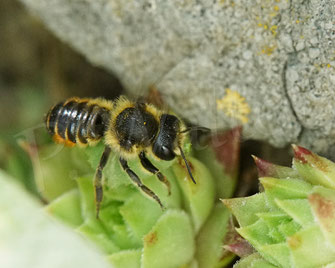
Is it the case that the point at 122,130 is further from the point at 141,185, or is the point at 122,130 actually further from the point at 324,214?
the point at 324,214

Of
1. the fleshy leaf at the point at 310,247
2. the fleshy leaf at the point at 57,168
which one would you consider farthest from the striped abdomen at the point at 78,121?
the fleshy leaf at the point at 310,247

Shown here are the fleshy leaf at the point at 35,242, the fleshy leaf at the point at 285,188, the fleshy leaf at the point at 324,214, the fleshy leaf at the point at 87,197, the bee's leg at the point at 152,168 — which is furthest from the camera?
the fleshy leaf at the point at 87,197

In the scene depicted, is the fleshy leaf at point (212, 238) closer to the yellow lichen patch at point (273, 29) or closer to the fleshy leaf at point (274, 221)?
the fleshy leaf at point (274, 221)

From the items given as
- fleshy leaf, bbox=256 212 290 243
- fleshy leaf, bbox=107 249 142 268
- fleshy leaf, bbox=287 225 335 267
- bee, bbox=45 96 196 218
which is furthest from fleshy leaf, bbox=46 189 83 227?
fleshy leaf, bbox=287 225 335 267

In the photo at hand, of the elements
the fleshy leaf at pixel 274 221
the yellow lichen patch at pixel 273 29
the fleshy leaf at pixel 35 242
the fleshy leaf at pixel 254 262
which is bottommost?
the fleshy leaf at pixel 254 262

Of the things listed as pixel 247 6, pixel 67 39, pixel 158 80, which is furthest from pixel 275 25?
pixel 67 39

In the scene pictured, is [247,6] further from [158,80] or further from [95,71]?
[95,71]
